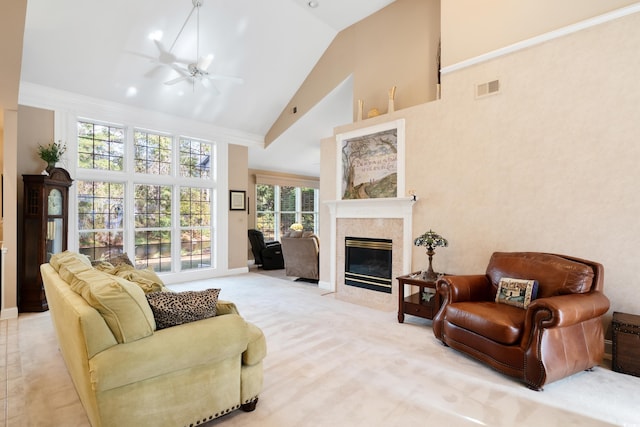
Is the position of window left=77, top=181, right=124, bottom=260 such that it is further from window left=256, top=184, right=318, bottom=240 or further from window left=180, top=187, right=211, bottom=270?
window left=256, top=184, right=318, bottom=240

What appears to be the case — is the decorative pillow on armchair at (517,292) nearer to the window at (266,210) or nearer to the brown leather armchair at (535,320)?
the brown leather armchair at (535,320)

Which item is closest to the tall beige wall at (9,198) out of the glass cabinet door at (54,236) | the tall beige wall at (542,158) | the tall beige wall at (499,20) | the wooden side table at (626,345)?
the glass cabinet door at (54,236)

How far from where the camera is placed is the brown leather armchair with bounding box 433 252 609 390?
7.84ft

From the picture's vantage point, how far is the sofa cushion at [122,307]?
1.66 m

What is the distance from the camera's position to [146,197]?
5.89m

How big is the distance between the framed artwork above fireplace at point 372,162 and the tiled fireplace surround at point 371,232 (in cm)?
16

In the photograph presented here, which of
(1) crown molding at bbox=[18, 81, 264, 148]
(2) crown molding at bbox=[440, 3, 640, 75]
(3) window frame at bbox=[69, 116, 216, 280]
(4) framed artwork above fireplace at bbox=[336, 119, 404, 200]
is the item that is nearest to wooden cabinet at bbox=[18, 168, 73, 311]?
(3) window frame at bbox=[69, 116, 216, 280]

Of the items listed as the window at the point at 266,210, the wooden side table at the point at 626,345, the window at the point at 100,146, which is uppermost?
the window at the point at 100,146

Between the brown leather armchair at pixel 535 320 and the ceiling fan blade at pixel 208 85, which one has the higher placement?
the ceiling fan blade at pixel 208 85

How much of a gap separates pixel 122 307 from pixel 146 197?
479cm

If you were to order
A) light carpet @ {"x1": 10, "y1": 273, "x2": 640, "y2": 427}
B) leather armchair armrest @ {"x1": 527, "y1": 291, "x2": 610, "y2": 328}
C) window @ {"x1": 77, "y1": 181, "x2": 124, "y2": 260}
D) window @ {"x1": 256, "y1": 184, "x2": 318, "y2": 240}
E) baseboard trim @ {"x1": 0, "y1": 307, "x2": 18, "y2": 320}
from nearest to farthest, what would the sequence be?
light carpet @ {"x1": 10, "y1": 273, "x2": 640, "y2": 427}, leather armchair armrest @ {"x1": 527, "y1": 291, "x2": 610, "y2": 328}, baseboard trim @ {"x1": 0, "y1": 307, "x2": 18, "y2": 320}, window @ {"x1": 77, "y1": 181, "x2": 124, "y2": 260}, window @ {"x1": 256, "y1": 184, "x2": 318, "y2": 240}

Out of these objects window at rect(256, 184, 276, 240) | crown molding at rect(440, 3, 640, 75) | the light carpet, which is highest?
crown molding at rect(440, 3, 640, 75)

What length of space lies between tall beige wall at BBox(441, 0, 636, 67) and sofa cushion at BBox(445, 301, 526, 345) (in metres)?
2.93

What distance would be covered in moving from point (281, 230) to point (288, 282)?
3660mm
